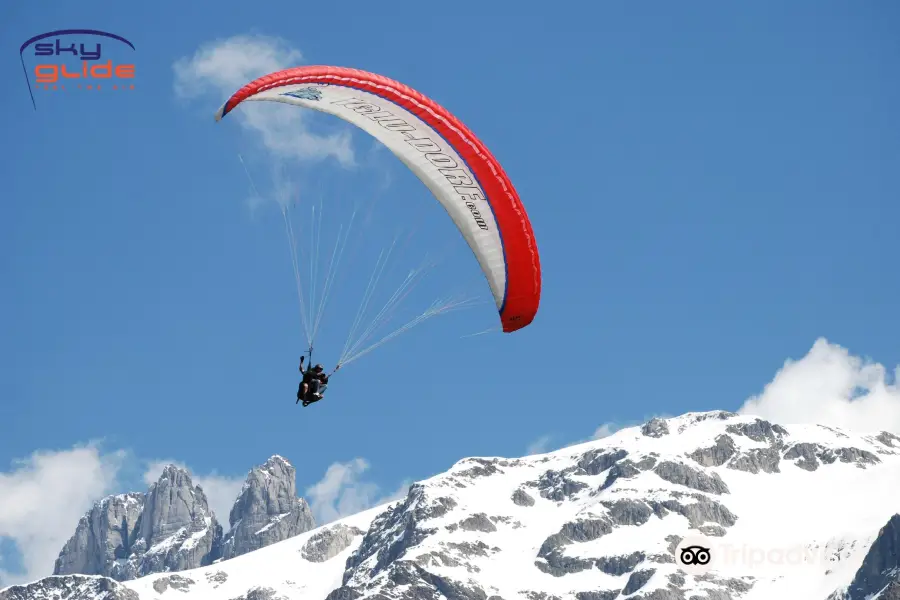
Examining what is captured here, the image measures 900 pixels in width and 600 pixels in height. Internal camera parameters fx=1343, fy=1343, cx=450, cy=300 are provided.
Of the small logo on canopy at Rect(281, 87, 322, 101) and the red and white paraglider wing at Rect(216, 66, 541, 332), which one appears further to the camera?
the red and white paraglider wing at Rect(216, 66, 541, 332)

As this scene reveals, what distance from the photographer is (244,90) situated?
43438 millimetres

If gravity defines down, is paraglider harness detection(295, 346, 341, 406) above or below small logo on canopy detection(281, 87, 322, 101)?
below

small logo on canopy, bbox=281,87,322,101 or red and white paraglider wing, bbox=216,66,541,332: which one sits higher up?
small logo on canopy, bbox=281,87,322,101

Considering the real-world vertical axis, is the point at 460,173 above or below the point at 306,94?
below

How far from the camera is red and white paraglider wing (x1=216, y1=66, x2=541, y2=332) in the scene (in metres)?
47.2

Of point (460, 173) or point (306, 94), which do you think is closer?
point (306, 94)

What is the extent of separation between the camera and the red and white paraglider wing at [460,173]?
47.2 metres

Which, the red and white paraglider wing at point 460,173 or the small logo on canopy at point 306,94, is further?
the red and white paraglider wing at point 460,173

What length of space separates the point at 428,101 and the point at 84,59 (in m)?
21.0

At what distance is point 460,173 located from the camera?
1901 inches

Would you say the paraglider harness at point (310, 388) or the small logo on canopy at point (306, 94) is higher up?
the small logo on canopy at point (306, 94)

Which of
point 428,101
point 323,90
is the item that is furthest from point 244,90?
point 428,101

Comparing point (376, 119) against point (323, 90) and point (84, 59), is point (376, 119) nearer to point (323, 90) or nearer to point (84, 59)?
point (323, 90)

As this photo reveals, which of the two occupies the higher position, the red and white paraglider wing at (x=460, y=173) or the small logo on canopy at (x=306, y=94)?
the small logo on canopy at (x=306, y=94)
